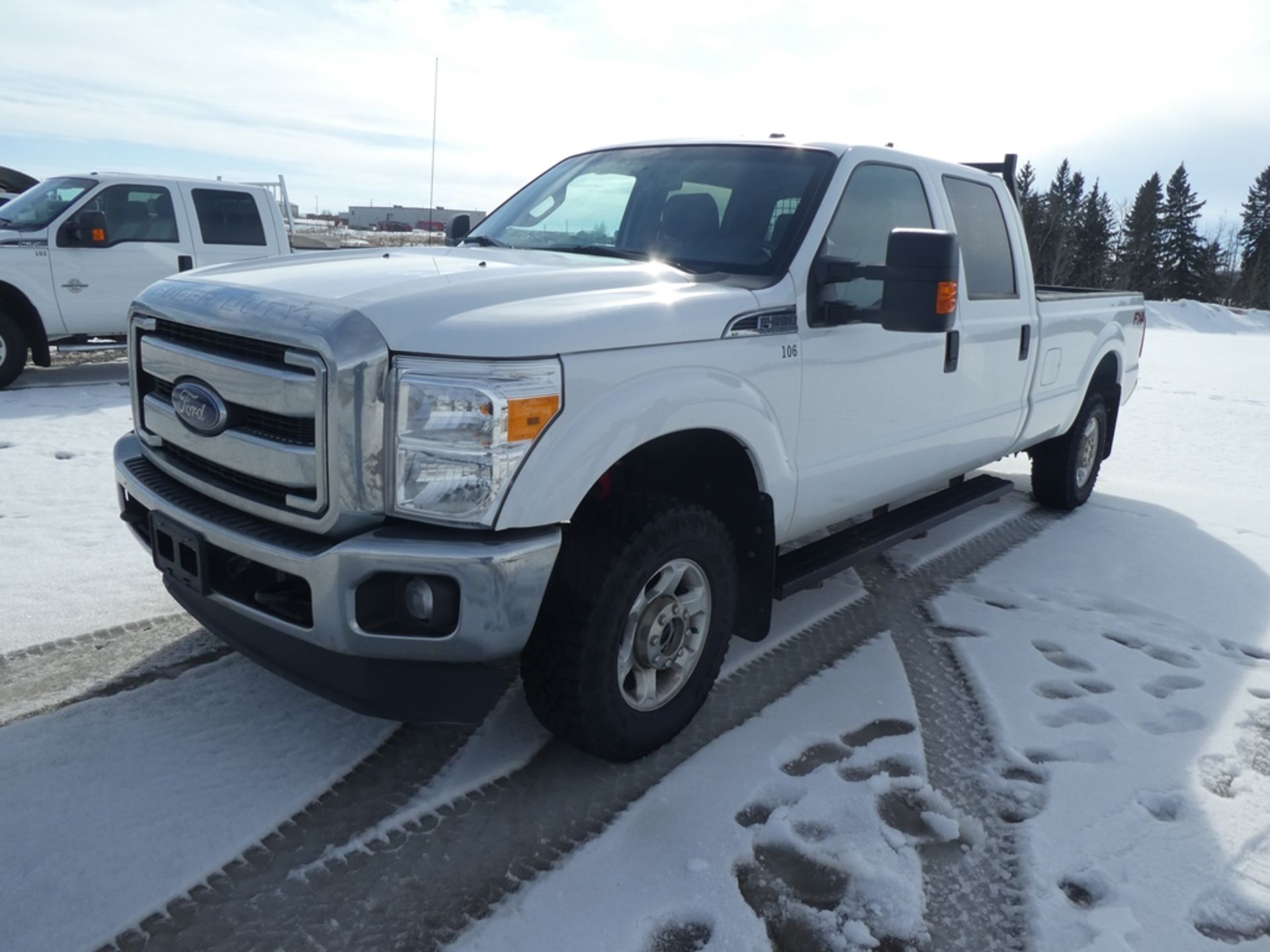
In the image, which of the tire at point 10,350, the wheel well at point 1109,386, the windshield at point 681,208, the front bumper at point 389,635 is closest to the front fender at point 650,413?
the front bumper at point 389,635

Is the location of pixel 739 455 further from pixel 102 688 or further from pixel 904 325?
pixel 102 688

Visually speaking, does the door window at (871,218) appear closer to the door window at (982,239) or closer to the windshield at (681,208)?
the windshield at (681,208)

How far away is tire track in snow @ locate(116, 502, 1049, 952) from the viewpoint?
2279 mm

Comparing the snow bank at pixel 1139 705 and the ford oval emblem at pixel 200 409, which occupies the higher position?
the ford oval emblem at pixel 200 409

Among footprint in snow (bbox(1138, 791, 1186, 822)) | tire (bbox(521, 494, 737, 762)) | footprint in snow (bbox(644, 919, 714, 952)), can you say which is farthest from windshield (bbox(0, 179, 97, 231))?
footprint in snow (bbox(1138, 791, 1186, 822))

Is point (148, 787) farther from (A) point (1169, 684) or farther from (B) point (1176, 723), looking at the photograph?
(A) point (1169, 684)

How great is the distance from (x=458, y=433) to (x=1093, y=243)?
6719 centimetres

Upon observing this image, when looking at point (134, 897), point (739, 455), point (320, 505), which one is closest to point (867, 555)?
point (739, 455)

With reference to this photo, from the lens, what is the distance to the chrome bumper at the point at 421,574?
7.76 feet

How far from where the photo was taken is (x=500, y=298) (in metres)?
2.66

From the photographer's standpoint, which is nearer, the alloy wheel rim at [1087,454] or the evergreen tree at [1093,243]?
the alloy wheel rim at [1087,454]

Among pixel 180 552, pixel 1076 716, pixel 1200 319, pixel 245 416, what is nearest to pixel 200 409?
pixel 245 416

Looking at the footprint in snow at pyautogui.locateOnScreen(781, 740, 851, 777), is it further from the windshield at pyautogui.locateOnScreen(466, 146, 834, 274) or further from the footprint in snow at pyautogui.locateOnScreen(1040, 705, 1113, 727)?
the windshield at pyautogui.locateOnScreen(466, 146, 834, 274)

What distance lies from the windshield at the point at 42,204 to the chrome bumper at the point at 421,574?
334 inches
